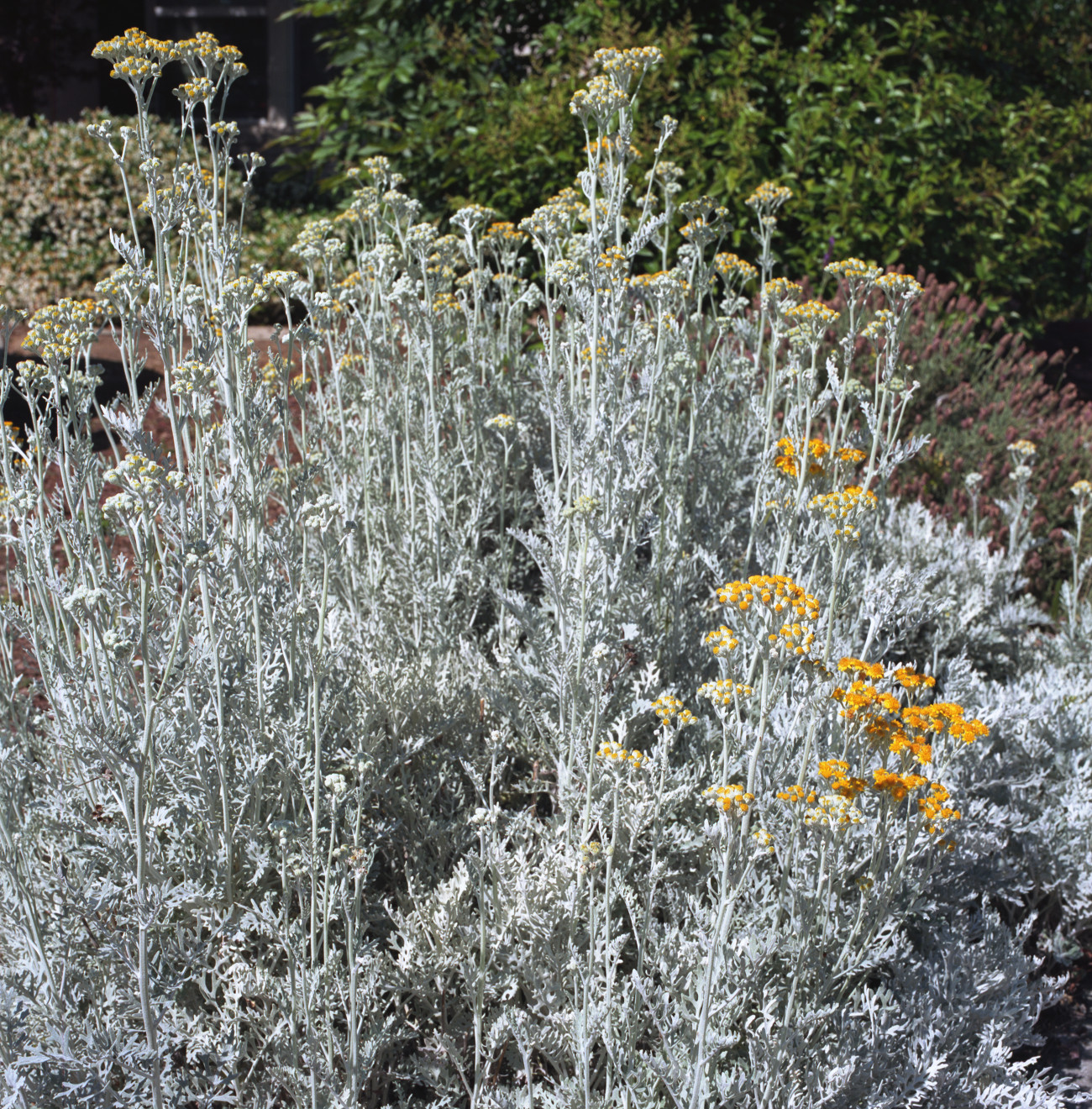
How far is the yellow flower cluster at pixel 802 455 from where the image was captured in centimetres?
246

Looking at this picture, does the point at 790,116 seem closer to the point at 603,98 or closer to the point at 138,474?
the point at 603,98

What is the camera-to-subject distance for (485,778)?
288 cm

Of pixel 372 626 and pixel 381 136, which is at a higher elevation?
pixel 381 136

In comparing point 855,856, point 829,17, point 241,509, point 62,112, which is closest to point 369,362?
point 241,509

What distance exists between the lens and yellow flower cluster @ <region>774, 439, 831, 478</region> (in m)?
2.46

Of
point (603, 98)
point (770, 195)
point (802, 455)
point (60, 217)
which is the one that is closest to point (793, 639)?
point (802, 455)

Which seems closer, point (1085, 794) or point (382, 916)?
point (382, 916)

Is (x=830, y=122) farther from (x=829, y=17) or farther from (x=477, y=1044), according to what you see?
(x=477, y=1044)

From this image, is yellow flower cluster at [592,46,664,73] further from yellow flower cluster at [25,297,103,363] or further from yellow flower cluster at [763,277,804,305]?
yellow flower cluster at [25,297,103,363]

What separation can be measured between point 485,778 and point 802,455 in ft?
4.36

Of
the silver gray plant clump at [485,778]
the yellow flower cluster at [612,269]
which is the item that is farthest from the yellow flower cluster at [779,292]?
the yellow flower cluster at [612,269]

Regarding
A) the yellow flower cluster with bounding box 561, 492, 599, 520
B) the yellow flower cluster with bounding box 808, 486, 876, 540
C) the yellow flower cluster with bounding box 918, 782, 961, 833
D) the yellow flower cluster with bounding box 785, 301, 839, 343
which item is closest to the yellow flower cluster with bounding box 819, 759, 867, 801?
the yellow flower cluster with bounding box 918, 782, 961, 833

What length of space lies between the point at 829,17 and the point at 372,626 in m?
5.51

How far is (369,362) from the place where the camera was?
3332 millimetres
